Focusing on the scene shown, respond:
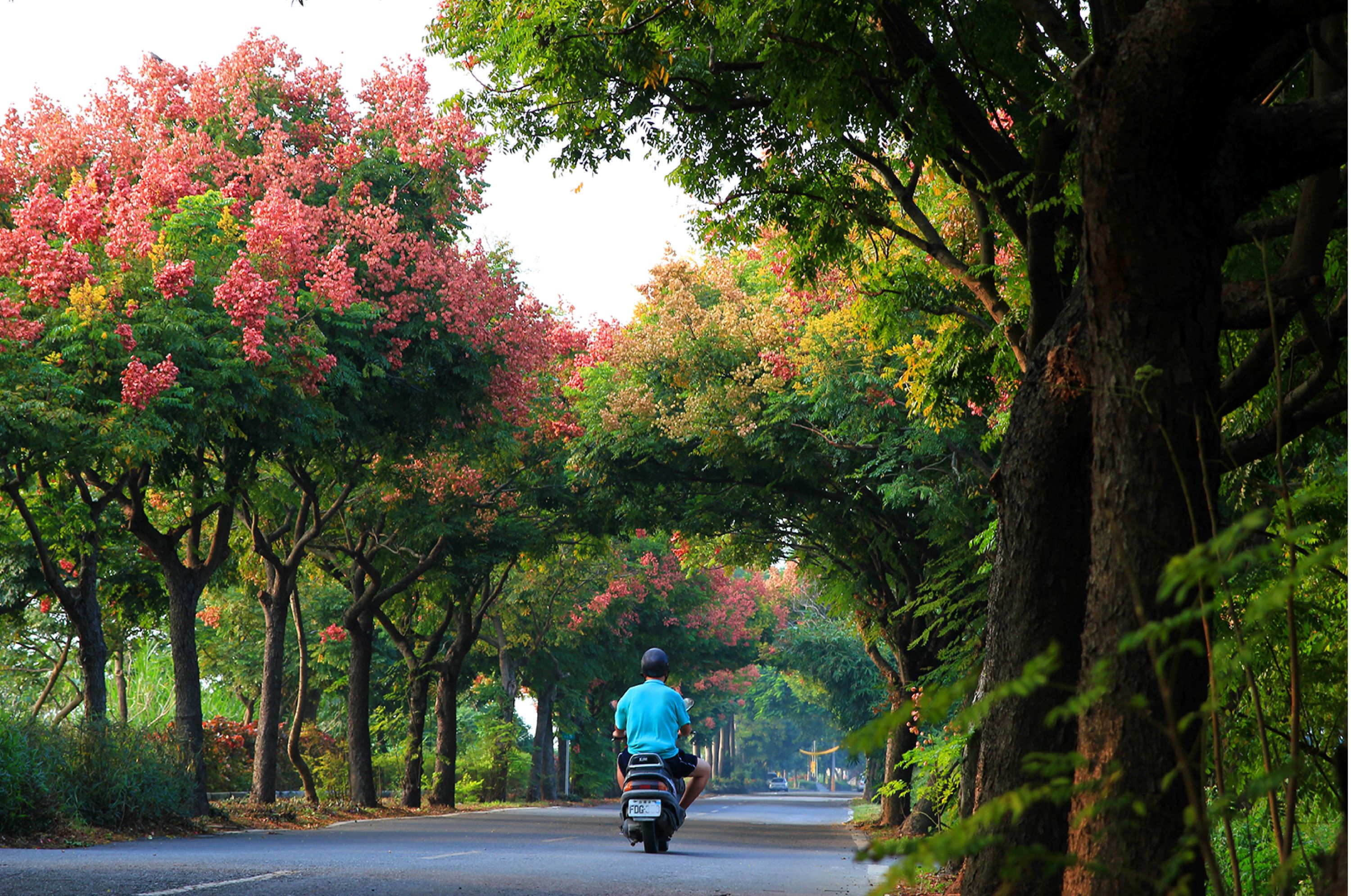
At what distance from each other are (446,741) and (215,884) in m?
24.4

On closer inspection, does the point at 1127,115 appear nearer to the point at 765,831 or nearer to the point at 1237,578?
the point at 1237,578

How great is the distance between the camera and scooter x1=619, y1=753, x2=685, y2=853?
40.2ft

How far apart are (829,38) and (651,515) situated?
16.7 meters

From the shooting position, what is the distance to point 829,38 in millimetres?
7906

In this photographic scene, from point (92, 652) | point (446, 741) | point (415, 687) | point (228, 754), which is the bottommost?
point (228, 754)

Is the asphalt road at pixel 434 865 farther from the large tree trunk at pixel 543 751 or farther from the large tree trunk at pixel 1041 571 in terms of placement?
the large tree trunk at pixel 543 751

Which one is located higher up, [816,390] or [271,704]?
[816,390]

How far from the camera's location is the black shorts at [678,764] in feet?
40.6

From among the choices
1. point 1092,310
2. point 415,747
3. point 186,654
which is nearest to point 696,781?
point 1092,310

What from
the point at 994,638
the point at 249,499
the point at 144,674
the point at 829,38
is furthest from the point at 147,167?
the point at 144,674

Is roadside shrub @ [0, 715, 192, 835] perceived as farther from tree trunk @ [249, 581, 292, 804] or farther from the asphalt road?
tree trunk @ [249, 581, 292, 804]

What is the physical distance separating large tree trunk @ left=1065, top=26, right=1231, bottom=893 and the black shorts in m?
7.79

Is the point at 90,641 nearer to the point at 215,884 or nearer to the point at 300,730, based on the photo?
the point at 300,730

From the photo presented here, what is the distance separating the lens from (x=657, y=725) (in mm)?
12312
